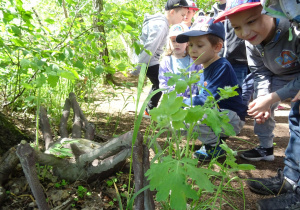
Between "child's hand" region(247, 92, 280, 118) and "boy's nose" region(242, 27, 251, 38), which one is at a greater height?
"boy's nose" region(242, 27, 251, 38)

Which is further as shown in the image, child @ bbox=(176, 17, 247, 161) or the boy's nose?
child @ bbox=(176, 17, 247, 161)

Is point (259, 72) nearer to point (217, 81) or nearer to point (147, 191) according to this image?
point (217, 81)

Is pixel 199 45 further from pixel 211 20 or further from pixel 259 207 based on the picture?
pixel 259 207

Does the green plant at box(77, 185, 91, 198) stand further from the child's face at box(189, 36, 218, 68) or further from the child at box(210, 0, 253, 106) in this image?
the child at box(210, 0, 253, 106)

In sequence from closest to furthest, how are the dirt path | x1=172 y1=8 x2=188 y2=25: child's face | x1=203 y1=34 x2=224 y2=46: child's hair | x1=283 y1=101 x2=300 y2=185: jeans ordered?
x1=283 y1=101 x2=300 y2=185: jeans
the dirt path
x1=203 y1=34 x2=224 y2=46: child's hair
x1=172 y1=8 x2=188 y2=25: child's face

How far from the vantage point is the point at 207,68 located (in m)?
2.58

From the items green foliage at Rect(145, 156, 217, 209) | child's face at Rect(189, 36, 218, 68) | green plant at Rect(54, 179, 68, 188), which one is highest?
child's face at Rect(189, 36, 218, 68)

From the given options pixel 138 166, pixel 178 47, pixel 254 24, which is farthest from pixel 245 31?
pixel 138 166

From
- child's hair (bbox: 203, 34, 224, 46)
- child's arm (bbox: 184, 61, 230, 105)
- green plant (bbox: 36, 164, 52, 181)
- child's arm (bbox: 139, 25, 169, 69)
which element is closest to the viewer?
green plant (bbox: 36, 164, 52, 181)

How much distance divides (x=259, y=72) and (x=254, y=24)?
2.25ft

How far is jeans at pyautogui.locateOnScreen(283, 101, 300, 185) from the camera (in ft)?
6.21

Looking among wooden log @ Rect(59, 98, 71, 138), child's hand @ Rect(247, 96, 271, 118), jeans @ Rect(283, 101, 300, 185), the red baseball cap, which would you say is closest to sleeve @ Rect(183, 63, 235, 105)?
child's hand @ Rect(247, 96, 271, 118)

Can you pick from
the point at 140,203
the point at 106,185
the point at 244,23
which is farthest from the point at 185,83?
the point at 244,23

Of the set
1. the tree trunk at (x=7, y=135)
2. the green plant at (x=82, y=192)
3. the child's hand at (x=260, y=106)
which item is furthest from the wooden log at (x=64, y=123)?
the child's hand at (x=260, y=106)
